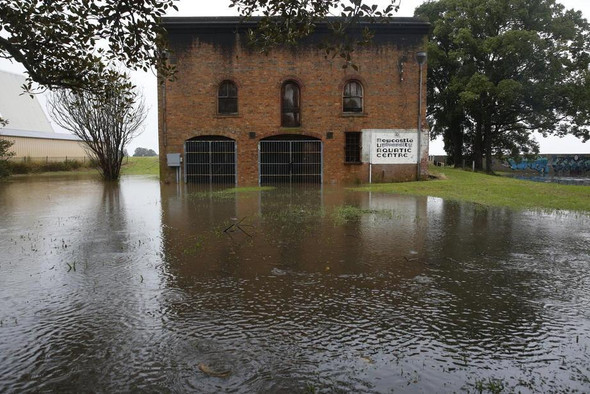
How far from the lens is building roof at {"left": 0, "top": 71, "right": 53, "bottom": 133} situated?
40.1 m

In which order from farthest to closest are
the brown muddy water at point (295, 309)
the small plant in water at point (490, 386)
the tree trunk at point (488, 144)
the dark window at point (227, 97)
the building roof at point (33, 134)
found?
the building roof at point (33, 134) → the tree trunk at point (488, 144) → the dark window at point (227, 97) → the brown muddy water at point (295, 309) → the small plant in water at point (490, 386)

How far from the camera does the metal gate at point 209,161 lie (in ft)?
70.4

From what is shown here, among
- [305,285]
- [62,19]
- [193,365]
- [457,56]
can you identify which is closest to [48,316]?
[193,365]

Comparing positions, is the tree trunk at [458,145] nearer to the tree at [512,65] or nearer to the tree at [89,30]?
the tree at [512,65]

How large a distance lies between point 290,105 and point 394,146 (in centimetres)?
520

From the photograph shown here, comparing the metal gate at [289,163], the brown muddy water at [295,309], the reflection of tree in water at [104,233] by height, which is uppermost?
the metal gate at [289,163]

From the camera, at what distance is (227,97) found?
21.2 meters

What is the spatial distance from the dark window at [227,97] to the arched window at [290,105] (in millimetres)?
2186

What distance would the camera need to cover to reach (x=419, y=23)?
20.8 metres

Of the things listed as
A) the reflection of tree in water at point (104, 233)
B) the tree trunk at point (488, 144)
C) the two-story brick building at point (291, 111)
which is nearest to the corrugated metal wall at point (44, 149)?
the two-story brick building at point (291, 111)

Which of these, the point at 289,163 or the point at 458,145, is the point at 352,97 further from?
the point at 458,145

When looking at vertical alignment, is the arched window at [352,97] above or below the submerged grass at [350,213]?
above

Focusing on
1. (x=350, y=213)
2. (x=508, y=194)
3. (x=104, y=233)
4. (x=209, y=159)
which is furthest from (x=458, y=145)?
(x=104, y=233)

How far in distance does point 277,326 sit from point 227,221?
5496 mm
